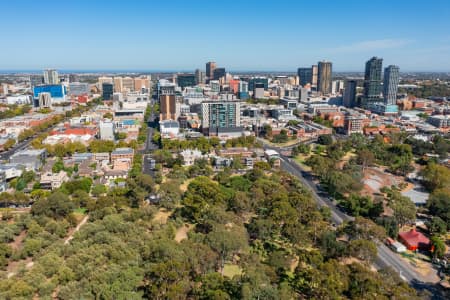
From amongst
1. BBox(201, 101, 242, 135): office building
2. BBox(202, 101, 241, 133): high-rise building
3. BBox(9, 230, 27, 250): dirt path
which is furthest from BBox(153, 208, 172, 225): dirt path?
BBox(202, 101, 241, 133): high-rise building

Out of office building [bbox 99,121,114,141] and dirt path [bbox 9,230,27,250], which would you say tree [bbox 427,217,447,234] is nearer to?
dirt path [bbox 9,230,27,250]

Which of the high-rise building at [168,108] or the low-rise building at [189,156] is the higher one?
the high-rise building at [168,108]

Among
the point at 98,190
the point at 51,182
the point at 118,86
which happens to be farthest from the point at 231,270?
the point at 118,86

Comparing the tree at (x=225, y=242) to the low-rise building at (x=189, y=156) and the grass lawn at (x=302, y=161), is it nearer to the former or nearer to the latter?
the low-rise building at (x=189, y=156)

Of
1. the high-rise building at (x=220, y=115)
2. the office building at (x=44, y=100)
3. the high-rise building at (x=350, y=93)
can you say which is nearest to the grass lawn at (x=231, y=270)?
the high-rise building at (x=220, y=115)

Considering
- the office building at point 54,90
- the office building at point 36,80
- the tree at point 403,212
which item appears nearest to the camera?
the tree at point 403,212
